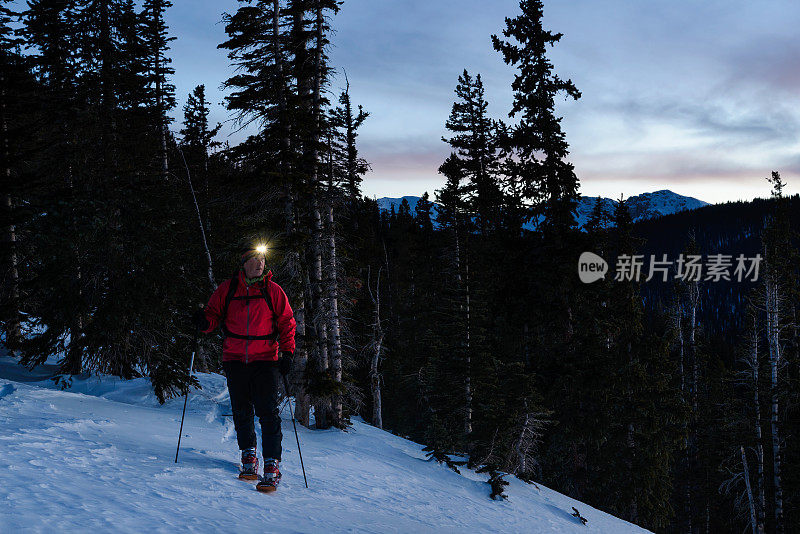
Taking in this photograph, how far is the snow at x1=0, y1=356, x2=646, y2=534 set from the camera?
386 centimetres

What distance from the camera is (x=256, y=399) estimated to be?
17.9 feet

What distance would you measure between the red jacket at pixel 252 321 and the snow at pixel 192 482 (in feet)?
4.54

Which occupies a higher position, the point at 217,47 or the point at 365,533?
the point at 217,47

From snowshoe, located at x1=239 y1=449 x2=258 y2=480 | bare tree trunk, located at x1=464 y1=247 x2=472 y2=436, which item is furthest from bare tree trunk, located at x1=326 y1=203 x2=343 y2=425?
bare tree trunk, located at x1=464 y1=247 x2=472 y2=436

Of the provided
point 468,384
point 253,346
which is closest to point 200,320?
point 253,346

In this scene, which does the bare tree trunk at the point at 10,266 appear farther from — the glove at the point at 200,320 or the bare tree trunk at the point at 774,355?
→ the bare tree trunk at the point at 774,355

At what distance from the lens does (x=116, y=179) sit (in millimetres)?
10523

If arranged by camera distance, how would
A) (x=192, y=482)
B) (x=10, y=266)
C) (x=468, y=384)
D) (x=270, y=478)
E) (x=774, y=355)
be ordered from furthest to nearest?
(x=774, y=355), (x=468, y=384), (x=10, y=266), (x=270, y=478), (x=192, y=482)

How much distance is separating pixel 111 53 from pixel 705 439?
154ft

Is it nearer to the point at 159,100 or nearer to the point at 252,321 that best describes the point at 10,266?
the point at 252,321

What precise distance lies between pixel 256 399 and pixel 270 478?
0.87 metres

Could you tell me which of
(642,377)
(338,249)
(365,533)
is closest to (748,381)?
(642,377)

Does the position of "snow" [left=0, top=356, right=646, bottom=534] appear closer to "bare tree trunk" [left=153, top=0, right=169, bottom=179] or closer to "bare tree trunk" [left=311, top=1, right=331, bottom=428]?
"bare tree trunk" [left=311, top=1, right=331, bottom=428]

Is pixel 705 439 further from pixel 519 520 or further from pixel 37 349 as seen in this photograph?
pixel 37 349
